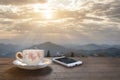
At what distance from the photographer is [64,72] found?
1.05m

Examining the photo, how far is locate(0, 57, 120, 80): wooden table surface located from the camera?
3.17 ft

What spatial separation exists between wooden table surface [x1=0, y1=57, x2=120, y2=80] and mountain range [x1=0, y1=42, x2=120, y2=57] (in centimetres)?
48

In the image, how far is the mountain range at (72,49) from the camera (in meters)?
1.68

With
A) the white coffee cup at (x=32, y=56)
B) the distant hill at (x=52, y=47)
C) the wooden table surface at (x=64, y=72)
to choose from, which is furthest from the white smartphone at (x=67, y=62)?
the distant hill at (x=52, y=47)

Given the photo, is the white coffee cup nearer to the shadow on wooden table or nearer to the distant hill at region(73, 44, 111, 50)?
the shadow on wooden table

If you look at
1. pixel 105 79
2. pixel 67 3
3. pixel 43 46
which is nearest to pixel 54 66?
pixel 105 79

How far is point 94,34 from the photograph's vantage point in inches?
67.1

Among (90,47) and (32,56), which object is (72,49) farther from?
(32,56)

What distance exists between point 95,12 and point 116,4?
17cm

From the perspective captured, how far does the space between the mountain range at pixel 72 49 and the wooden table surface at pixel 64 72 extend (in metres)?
0.48

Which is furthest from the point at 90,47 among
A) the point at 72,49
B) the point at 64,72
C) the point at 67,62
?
the point at 64,72

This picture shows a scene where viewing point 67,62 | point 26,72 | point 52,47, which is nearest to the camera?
point 26,72

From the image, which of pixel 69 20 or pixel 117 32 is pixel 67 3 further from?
pixel 117 32

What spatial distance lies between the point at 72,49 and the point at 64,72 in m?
0.68
